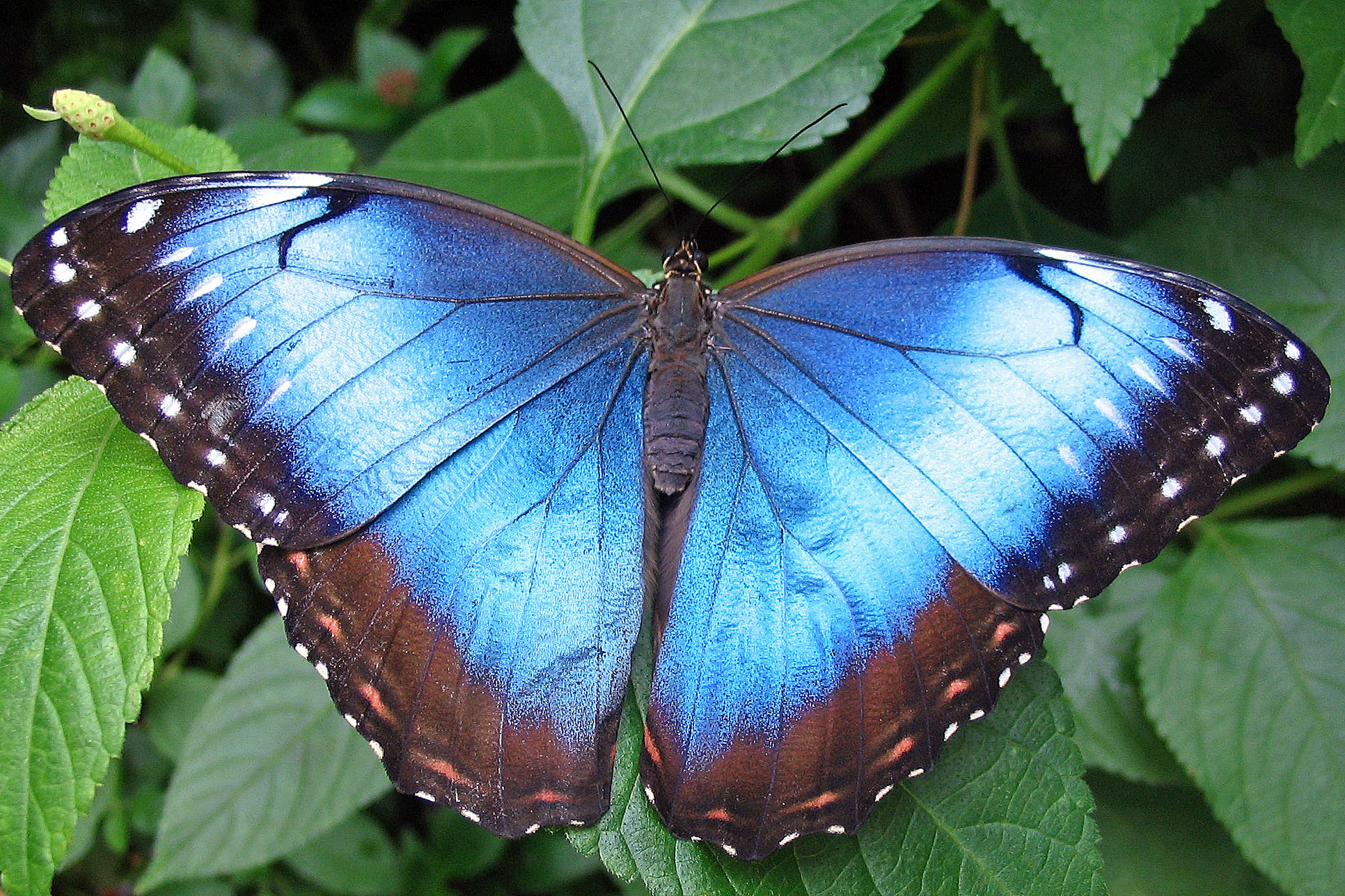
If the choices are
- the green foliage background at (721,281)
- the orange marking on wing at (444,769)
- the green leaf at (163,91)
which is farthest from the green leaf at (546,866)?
the green leaf at (163,91)

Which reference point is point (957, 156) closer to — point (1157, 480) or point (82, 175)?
point (1157, 480)

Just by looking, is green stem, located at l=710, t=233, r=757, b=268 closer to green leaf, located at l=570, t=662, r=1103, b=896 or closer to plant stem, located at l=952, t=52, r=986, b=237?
plant stem, located at l=952, t=52, r=986, b=237

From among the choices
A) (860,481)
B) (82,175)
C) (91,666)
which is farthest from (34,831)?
(860,481)

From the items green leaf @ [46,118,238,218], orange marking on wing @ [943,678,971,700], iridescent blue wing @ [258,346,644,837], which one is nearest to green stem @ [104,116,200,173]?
green leaf @ [46,118,238,218]

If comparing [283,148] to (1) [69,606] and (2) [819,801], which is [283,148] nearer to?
(1) [69,606]

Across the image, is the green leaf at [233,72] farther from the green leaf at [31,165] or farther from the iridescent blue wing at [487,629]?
the iridescent blue wing at [487,629]

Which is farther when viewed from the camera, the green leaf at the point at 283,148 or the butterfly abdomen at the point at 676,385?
the green leaf at the point at 283,148
